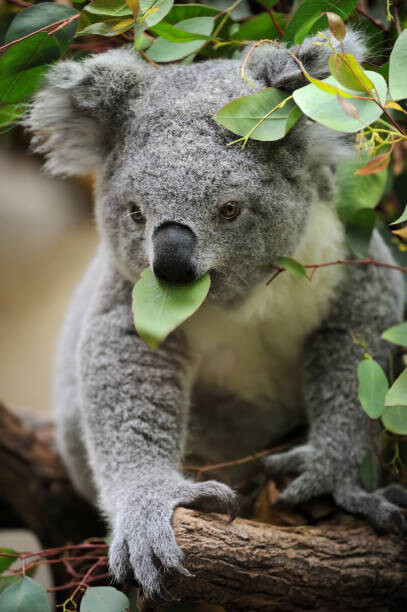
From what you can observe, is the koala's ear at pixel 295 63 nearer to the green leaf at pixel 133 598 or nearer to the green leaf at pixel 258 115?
the green leaf at pixel 258 115

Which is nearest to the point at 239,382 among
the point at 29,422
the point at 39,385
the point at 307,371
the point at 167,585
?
the point at 307,371

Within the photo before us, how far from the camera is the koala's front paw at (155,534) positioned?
Result: 1731 millimetres

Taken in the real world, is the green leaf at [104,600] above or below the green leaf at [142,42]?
below

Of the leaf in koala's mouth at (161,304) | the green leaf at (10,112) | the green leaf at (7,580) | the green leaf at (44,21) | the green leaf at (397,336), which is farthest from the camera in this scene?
the green leaf at (10,112)

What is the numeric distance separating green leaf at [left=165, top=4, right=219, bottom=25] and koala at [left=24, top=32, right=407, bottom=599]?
15cm

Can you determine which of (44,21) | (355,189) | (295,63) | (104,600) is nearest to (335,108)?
(295,63)

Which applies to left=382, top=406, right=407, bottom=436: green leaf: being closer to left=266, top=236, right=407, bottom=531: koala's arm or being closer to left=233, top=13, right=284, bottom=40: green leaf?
left=266, top=236, right=407, bottom=531: koala's arm

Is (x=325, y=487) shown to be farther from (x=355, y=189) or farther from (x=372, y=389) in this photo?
(x=355, y=189)

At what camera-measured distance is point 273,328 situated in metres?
2.45

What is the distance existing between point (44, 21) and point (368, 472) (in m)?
1.82

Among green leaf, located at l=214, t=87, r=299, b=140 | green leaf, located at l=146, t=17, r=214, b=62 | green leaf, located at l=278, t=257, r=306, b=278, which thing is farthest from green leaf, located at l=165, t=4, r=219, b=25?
green leaf, located at l=278, t=257, r=306, b=278

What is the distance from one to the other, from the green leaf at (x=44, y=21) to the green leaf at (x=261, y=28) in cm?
65

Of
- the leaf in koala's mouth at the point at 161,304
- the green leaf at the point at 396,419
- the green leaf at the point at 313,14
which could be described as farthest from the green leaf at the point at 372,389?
the green leaf at the point at 313,14

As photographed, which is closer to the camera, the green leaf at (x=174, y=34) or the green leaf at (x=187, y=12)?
the green leaf at (x=174, y=34)
